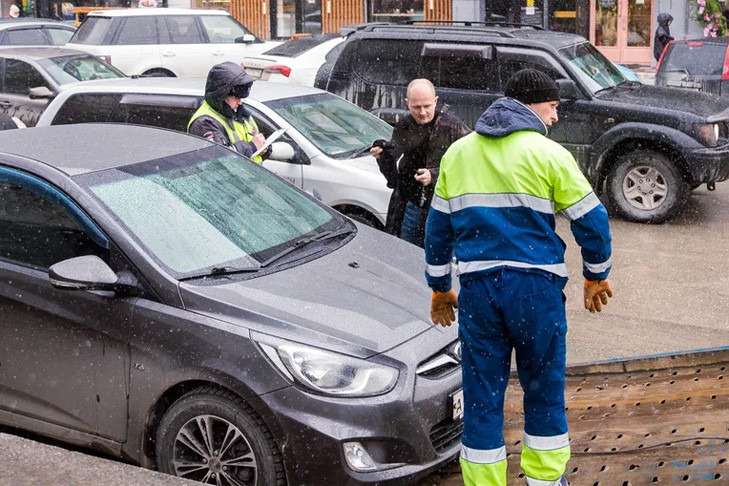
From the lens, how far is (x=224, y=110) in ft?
23.7

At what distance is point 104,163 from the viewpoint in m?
5.36

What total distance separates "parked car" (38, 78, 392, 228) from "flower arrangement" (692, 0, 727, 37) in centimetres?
1330

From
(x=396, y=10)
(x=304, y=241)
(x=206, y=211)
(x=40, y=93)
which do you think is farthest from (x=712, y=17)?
(x=206, y=211)

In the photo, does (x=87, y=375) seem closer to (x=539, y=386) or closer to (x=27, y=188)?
(x=27, y=188)

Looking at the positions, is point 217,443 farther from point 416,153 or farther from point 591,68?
point 591,68

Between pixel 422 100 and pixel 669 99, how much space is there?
4.91m

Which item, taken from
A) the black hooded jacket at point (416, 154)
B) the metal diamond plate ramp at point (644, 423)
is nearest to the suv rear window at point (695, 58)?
the black hooded jacket at point (416, 154)

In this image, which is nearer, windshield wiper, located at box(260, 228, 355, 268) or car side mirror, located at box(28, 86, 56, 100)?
windshield wiper, located at box(260, 228, 355, 268)

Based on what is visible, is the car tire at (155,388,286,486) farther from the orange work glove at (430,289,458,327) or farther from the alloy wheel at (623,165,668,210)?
the alloy wheel at (623,165,668,210)

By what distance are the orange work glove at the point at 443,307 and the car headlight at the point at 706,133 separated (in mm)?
6407

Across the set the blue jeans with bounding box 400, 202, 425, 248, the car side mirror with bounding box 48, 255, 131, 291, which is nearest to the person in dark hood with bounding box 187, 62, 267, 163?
the blue jeans with bounding box 400, 202, 425, 248

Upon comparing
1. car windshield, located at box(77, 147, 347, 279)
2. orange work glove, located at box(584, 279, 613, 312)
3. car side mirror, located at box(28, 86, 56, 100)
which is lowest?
orange work glove, located at box(584, 279, 613, 312)

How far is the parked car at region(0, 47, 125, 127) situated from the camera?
1395 cm

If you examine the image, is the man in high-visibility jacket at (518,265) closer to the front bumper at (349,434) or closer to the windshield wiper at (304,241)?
the front bumper at (349,434)
